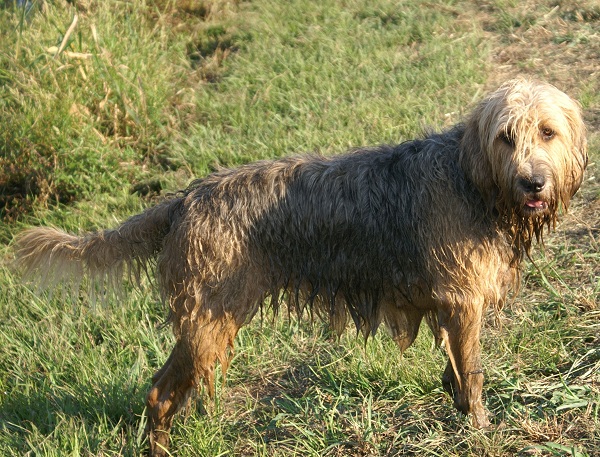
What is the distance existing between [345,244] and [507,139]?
3.51 feet

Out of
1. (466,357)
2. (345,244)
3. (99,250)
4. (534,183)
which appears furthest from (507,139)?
(99,250)

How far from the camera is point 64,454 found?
4.91m

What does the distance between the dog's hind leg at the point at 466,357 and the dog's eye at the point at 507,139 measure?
928 millimetres

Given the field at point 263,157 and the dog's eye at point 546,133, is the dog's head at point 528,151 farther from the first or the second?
the field at point 263,157

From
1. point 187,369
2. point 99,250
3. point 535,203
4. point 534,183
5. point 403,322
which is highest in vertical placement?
point 534,183

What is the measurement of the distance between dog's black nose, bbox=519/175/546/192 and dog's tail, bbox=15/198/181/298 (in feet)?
6.49

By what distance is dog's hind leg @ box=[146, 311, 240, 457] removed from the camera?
4781 millimetres

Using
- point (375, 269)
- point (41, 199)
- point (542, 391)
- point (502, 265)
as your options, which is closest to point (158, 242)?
point (375, 269)

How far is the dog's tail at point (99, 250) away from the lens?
16.2 ft

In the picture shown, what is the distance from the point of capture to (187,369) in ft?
16.0

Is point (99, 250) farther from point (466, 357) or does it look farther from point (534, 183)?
point (534, 183)

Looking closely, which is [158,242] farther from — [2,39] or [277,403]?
[2,39]

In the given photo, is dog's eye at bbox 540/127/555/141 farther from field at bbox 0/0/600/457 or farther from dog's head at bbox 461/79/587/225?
field at bbox 0/0/600/457

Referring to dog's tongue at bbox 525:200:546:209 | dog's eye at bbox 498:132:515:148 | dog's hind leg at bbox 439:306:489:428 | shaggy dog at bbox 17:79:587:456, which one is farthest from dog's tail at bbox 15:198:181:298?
dog's tongue at bbox 525:200:546:209
